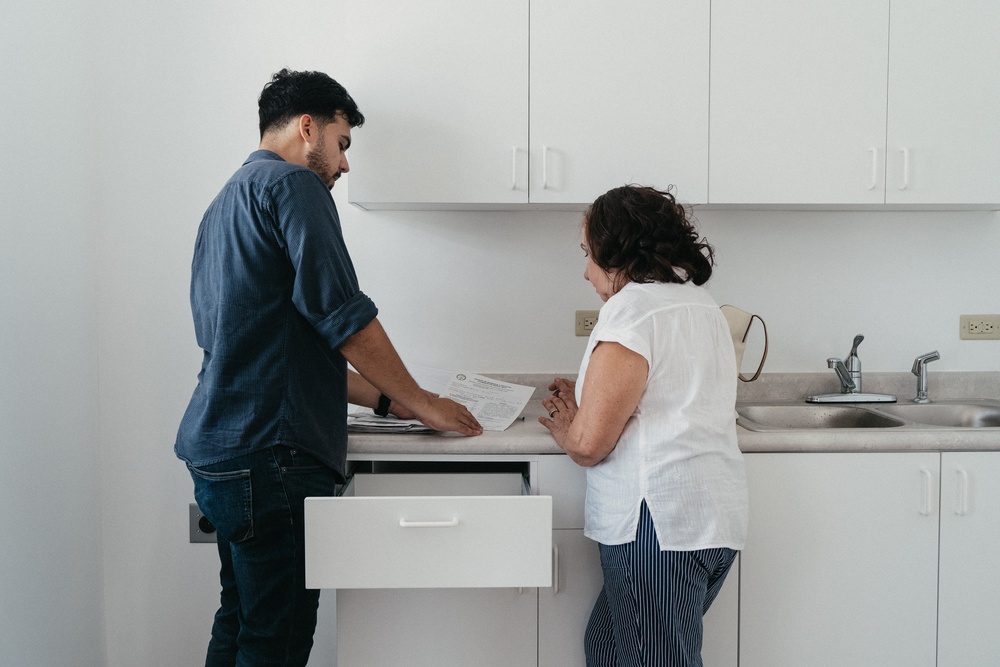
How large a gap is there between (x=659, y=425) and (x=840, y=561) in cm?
72

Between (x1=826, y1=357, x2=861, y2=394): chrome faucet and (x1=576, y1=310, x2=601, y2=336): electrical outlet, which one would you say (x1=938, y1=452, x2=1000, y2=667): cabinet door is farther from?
(x1=576, y1=310, x2=601, y2=336): electrical outlet

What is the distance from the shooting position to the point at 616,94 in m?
1.92

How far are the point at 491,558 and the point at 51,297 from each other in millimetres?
1405

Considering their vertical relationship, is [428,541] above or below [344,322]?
below

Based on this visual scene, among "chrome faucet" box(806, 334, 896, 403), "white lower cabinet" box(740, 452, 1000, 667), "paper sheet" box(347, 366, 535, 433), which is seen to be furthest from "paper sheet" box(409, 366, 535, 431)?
"chrome faucet" box(806, 334, 896, 403)

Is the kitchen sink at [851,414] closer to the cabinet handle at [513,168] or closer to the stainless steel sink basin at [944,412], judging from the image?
the stainless steel sink basin at [944,412]

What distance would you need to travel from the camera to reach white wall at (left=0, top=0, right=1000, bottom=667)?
7.25 ft

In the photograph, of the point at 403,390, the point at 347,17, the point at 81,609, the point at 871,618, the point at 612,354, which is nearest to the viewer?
the point at 612,354

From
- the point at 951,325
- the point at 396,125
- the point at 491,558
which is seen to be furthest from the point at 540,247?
the point at 951,325

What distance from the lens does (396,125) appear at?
75.4 inches

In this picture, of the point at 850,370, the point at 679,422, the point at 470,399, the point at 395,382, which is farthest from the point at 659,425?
the point at 850,370

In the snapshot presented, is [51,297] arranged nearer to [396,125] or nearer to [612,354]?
[396,125]

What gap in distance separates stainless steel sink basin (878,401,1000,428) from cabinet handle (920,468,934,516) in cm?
45

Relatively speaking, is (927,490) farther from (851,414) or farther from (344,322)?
(344,322)
